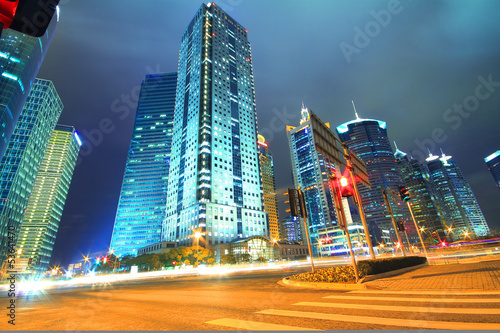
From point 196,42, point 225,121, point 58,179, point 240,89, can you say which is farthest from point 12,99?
point 58,179

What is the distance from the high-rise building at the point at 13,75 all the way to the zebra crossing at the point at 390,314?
373ft

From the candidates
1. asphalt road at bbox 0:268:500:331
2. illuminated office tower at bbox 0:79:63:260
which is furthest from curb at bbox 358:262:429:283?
illuminated office tower at bbox 0:79:63:260

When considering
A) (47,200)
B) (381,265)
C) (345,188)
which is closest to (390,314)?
(345,188)

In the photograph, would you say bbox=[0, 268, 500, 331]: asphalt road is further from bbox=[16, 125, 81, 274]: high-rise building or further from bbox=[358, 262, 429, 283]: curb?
bbox=[16, 125, 81, 274]: high-rise building

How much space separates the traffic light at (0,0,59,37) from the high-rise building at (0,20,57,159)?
11202 centimetres

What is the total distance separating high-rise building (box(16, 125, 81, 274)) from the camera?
149m

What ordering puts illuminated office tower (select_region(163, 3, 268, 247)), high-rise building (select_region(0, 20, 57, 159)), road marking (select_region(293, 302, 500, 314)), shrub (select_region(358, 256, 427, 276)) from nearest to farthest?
road marking (select_region(293, 302, 500, 314))
shrub (select_region(358, 256, 427, 276))
high-rise building (select_region(0, 20, 57, 159))
illuminated office tower (select_region(163, 3, 268, 247))

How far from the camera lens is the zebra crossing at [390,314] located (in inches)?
192

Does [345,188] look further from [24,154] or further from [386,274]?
[24,154]

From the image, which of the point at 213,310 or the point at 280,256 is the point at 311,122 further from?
the point at 280,256

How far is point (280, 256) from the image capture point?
347 feet

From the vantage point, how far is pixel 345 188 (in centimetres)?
1367

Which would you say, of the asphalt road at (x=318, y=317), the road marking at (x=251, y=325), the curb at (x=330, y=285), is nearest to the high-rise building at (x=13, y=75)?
the asphalt road at (x=318, y=317)

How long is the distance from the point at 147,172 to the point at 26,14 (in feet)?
572
